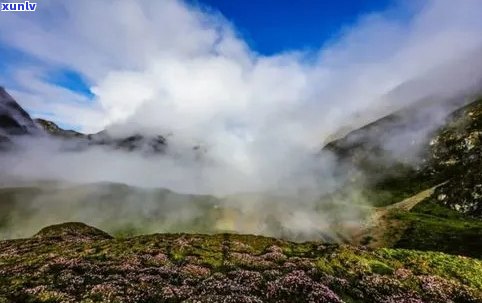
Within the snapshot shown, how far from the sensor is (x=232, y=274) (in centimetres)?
3622

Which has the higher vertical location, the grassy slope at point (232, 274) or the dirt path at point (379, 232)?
the dirt path at point (379, 232)

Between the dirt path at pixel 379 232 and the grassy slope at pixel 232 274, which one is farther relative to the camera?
the dirt path at pixel 379 232

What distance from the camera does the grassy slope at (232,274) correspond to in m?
29.7

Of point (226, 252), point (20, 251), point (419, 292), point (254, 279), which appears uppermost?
point (20, 251)

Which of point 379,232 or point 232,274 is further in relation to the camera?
point 379,232

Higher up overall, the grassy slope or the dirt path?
the dirt path

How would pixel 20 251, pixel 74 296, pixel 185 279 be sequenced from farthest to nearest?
pixel 20 251, pixel 185 279, pixel 74 296

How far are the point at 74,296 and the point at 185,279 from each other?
9000 millimetres

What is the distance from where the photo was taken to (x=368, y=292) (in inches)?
1384

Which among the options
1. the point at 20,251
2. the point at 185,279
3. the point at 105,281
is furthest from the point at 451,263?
the point at 20,251

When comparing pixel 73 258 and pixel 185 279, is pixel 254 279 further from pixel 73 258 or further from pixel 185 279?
pixel 73 258

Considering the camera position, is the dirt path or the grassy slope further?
the dirt path

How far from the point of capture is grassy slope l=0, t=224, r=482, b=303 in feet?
97.4

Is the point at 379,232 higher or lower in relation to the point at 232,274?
higher
